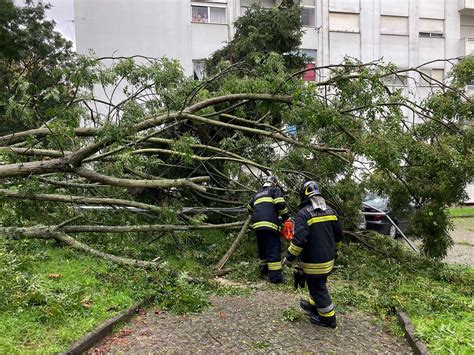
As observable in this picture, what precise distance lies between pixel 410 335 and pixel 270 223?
2.29 meters

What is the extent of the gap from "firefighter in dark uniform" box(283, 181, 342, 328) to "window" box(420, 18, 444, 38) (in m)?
18.3

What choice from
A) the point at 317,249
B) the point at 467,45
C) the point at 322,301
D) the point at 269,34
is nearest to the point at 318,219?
the point at 317,249

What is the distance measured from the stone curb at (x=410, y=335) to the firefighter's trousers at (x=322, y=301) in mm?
702

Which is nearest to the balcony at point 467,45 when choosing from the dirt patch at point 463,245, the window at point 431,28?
the window at point 431,28

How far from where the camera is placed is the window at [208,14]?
1698 centimetres

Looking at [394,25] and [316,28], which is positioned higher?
[394,25]

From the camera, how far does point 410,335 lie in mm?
3982

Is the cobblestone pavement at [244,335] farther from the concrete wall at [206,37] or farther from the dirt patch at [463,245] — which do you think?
the concrete wall at [206,37]

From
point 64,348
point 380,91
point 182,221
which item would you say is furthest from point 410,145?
point 64,348

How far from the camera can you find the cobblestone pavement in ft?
12.5

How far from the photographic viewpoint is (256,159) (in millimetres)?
8125

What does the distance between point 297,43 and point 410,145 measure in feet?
23.9

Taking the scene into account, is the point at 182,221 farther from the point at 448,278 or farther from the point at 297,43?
the point at 297,43

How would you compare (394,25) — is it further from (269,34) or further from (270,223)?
(270,223)
